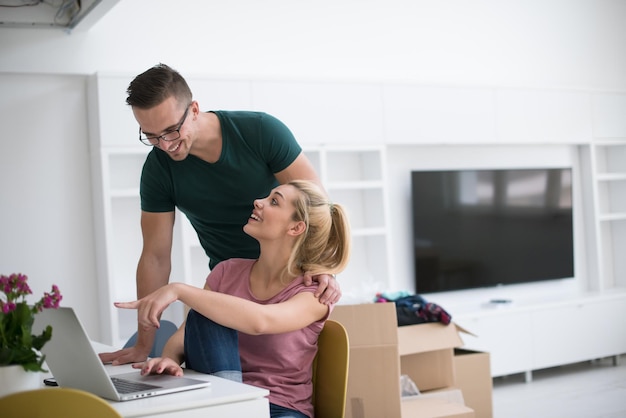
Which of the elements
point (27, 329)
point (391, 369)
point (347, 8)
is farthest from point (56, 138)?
point (27, 329)

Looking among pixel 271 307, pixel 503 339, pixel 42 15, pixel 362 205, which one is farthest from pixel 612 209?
pixel 271 307

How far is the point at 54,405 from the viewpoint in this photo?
4.36 feet

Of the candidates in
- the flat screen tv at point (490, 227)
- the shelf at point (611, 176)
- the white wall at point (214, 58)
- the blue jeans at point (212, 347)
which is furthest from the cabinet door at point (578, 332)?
the blue jeans at point (212, 347)

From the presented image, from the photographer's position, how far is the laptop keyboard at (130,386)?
161 centimetres

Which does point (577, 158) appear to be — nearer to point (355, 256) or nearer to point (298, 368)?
point (355, 256)

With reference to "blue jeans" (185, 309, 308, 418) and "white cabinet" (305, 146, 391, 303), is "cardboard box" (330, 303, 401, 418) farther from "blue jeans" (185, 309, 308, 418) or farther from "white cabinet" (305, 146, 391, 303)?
"white cabinet" (305, 146, 391, 303)

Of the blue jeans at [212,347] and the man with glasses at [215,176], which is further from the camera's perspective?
the man with glasses at [215,176]

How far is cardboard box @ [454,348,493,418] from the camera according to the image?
3936 mm

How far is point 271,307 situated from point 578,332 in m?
4.16

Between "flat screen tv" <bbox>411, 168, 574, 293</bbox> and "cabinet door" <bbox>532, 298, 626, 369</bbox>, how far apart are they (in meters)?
0.40

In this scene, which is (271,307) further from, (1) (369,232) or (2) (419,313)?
(1) (369,232)

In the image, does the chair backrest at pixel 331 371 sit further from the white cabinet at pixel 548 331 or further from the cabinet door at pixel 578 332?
the cabinet door at pixel 578 332

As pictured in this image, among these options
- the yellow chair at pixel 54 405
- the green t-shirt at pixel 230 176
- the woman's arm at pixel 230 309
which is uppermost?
the green t-shirt at pixel 230 176

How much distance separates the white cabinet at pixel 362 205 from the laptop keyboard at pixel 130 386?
3.26m
